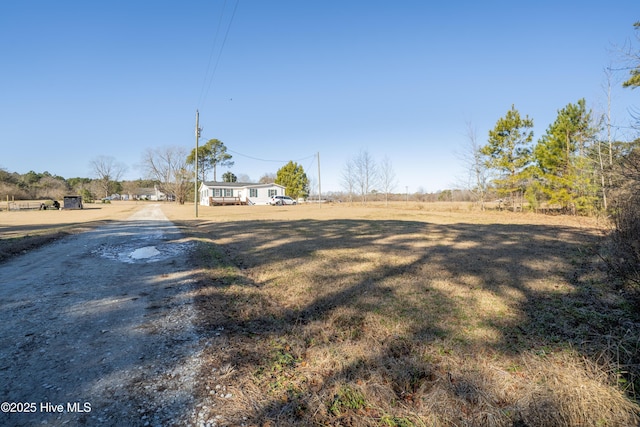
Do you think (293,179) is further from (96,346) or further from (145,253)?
(96,346)

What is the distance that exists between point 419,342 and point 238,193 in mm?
49509

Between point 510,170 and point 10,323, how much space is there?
29983 mm

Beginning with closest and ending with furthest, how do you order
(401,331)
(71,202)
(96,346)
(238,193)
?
(96,346) < (401,331) < (71,202) < (238,193)

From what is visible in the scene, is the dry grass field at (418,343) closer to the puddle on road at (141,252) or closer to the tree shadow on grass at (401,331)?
the tree shadow on grass at (401,331)

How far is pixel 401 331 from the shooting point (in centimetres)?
343

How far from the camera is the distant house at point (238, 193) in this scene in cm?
4722

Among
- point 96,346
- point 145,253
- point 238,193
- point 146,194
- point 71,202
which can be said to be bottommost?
point 96,346

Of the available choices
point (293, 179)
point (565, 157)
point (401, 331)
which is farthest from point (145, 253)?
point (293, 179)

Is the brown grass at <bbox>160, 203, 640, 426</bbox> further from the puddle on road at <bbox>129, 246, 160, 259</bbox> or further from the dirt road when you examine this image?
the puddle on road at <bbox>129, 246, 160, 259</bbox>

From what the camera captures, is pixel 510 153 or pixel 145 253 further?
pixel 510 153

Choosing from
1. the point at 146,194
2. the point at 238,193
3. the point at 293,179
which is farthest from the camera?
the point at 146,194

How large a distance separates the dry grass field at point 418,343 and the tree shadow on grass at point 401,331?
0.6 inches

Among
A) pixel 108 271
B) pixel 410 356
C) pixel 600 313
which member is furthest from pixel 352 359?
pixel 108 271

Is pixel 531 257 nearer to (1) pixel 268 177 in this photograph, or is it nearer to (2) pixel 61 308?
(2) pixel 61 308
